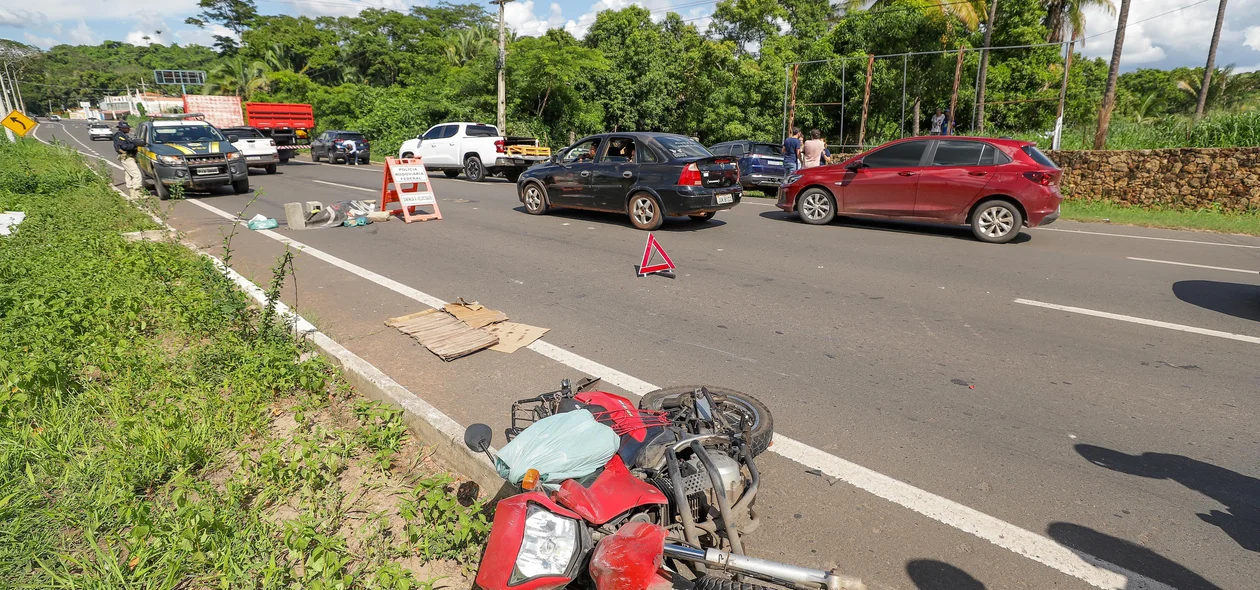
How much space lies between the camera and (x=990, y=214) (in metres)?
10.0

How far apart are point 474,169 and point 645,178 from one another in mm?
12441

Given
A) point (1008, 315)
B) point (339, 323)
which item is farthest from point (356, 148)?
point (1008, 315)

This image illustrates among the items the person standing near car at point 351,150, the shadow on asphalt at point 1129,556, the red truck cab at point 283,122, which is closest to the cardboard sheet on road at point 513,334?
the shadow on asphalt at point 1129,556

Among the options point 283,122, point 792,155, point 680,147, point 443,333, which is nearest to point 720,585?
point 443,333

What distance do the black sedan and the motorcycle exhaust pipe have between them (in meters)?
8.67

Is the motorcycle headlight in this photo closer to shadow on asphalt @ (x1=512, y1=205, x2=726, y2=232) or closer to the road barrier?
shadow on asphalt @ (x1=512, y1=205, x2=726, y2=232)

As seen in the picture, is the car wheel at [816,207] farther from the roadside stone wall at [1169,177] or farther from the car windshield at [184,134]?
the car windshield at [184,134]

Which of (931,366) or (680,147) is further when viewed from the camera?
(680,147)

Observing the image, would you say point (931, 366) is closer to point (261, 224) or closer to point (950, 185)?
point (950, 185)

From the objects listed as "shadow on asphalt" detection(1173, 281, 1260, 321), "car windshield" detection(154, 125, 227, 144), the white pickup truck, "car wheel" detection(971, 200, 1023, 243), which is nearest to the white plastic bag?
"shadow on asphalt" detection(1173, 281, 1260, 321)

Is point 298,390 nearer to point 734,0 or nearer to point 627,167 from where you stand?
point 627,167

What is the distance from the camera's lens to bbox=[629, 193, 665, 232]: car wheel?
1090 centimetres

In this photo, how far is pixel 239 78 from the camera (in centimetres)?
5728

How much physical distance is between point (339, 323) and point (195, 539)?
3522 millimetres
